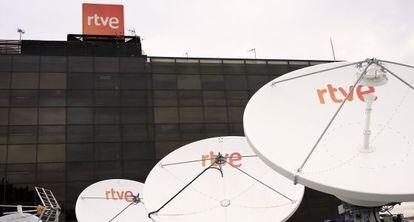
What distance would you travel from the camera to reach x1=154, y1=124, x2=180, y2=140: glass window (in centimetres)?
4638

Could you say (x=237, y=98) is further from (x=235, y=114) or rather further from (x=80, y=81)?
(x=80, y=81)

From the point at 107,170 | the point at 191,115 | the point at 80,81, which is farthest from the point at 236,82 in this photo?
the point at 107,170

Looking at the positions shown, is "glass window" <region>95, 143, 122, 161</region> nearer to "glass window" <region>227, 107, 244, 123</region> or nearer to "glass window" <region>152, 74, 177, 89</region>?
"glass window" <region>152, 74, 177, 89</region>

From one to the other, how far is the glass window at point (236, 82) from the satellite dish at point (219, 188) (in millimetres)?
23392

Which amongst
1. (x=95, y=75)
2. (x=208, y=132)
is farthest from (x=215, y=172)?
(x=95, y=75)

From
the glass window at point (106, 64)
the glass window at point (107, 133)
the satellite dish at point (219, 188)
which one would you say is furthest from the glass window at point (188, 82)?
the satellite dish at point (219, 188)

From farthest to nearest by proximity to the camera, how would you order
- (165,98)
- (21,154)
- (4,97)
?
(165,98), (4,97), (21,154)

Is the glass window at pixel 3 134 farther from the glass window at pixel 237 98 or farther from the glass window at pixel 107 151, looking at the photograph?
the glass window at pixel 237 98

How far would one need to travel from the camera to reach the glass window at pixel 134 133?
4572 centimetres

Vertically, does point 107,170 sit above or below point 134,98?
below

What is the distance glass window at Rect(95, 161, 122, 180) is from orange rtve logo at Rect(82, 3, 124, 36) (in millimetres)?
14081

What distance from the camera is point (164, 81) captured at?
48.2m

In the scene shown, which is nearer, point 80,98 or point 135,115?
point 80,98

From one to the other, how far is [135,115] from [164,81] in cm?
437
